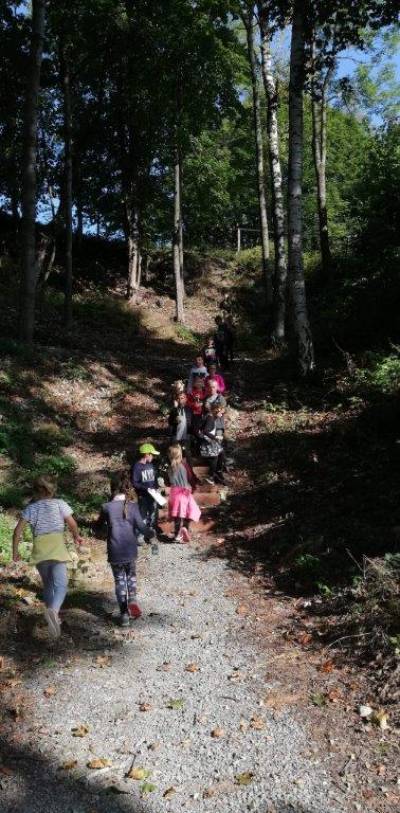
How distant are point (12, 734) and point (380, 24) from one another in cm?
1329

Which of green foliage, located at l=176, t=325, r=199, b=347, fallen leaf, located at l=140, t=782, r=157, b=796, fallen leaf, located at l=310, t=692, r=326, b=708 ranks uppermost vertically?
green foliage, located at l=176, t=325, r=199, b=347

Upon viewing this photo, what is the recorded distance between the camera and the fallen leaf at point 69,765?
4.57 meters

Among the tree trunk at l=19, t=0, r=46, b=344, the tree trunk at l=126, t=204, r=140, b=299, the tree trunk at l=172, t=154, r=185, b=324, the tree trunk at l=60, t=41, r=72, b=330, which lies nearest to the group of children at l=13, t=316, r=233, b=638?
the tree trunk at l=19, t=0, r=46, b=344

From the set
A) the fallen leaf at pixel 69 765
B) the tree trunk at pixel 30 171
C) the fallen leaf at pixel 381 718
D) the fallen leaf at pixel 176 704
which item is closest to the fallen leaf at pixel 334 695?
the fallen leaf at pixel 381 718

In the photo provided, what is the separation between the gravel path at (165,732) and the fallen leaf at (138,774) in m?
0.02

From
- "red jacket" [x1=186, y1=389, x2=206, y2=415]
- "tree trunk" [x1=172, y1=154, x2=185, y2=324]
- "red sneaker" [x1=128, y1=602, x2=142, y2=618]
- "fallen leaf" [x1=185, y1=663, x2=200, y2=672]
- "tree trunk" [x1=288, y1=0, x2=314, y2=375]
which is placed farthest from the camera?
"tree trunk" [x1=172, y1=154, x2=185, y2=324]

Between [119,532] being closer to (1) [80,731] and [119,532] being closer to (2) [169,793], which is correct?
(1) [80,731]

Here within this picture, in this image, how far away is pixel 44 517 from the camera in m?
6.58

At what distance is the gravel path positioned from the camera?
429 centimetres

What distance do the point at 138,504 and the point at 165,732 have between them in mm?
4682

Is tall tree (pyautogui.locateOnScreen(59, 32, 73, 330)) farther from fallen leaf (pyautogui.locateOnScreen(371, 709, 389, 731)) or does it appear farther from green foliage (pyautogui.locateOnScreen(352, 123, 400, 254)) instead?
fallen leaf (pyautogui.locateOnScreen(371, 709, 389, 731))

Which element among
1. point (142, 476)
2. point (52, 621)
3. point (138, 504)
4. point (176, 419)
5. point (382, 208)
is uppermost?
point (382, 208)

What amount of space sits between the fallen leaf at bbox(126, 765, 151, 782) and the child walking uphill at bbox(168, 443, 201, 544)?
5422mm

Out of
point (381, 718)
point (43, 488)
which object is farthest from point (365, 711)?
point (43, 488)
